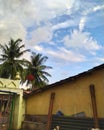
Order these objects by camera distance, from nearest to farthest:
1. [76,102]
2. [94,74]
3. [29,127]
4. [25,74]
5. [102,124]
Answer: [102,124] < [94,74] < [76,102] < [29,127] < [25,74]

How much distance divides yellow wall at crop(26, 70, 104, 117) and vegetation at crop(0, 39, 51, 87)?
13.6 metres

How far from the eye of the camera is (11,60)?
30.2 meters

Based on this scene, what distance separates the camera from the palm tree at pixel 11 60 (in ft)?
96.2

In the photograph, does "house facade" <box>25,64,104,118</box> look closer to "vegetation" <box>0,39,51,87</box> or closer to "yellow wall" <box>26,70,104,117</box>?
"yellow wall" <box>26,70,104,117</box>

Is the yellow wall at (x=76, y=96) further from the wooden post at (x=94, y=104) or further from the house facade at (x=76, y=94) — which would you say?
the wooden post at (x=94, y=104)

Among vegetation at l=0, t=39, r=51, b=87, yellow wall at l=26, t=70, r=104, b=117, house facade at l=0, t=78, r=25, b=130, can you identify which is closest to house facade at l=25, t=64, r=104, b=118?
yellow wall at l=26, t=70, r=104, b=117

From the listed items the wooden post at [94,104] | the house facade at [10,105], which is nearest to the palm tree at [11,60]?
the house facade at [10,105]

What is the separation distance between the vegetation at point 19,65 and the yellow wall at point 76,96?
13590 millimetres

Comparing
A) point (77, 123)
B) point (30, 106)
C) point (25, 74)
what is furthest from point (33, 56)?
point (77, 123)

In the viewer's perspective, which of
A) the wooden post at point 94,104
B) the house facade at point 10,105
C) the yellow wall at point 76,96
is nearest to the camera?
the wooden post at point 94,104

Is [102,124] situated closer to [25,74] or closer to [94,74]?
[94,74]

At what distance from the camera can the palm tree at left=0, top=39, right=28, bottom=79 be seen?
1154 inches

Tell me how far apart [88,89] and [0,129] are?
701 centimetres

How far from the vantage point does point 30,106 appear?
16.5 m
